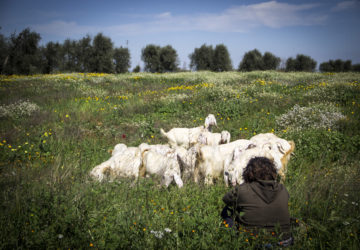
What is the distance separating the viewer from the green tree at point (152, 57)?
41219mm

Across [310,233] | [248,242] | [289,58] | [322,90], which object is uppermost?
[289,58]

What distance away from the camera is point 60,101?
35.9 feet

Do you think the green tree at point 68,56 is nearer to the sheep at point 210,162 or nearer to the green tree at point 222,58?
the green tree at point 222,58

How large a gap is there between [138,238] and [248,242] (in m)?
1.20

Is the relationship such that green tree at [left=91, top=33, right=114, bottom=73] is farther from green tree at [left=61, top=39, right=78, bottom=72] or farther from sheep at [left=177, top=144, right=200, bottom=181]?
sheep at [left=177, top=144, right=200, bottom=181]

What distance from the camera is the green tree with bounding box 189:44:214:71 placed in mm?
42562

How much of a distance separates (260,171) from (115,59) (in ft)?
136

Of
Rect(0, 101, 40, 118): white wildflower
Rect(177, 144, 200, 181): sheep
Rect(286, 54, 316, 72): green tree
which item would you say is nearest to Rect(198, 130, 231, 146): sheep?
Rect(177, 144, 200, 181): sheep

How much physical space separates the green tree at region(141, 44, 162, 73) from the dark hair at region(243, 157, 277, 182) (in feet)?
134

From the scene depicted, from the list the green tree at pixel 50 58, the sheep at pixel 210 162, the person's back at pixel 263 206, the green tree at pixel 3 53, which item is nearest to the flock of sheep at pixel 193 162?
the sheep at pixel 210 162

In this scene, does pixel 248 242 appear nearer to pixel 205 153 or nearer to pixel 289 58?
pixel 205 153

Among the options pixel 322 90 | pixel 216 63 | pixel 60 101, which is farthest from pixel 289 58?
pixel 60 101

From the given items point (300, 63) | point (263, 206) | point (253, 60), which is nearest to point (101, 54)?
point (253, 60)

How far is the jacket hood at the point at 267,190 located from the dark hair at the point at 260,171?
0.14 m
